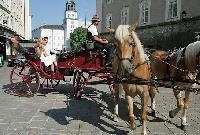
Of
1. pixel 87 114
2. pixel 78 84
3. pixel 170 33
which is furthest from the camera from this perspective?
pixel 170 33

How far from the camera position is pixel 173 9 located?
25875 mm

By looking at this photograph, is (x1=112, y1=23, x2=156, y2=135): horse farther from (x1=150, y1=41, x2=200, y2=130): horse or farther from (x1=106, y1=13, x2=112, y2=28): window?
(x1=106, y1=13, x2=112, y2=28): window

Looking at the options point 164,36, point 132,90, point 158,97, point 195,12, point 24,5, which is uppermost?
point 24,5

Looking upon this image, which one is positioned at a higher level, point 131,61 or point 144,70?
point 131,61

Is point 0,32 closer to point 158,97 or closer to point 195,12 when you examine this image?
point 195,12

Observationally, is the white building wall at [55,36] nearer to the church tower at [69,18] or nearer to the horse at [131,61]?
the church tower at [69,18]

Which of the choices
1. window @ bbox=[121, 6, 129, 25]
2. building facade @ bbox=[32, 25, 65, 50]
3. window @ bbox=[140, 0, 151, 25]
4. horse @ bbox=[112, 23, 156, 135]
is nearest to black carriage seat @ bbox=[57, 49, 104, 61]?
horse @ bbox=[112, 23, 156, 135]

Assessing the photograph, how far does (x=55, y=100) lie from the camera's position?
10.4m

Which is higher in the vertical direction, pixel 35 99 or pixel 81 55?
pixel 81 55

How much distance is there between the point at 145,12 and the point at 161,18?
328 cm

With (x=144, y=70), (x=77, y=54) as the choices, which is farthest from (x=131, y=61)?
(x=77, y=54)

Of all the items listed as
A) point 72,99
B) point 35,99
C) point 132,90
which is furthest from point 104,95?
point 132,90

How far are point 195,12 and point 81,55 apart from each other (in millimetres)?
15094

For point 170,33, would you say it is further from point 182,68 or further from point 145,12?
point 182,68
